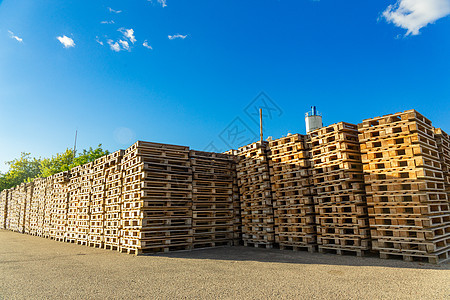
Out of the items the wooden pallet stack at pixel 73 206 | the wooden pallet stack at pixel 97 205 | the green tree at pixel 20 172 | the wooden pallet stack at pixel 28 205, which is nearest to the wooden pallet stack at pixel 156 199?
the wooden pallet stack at pixel 97 205

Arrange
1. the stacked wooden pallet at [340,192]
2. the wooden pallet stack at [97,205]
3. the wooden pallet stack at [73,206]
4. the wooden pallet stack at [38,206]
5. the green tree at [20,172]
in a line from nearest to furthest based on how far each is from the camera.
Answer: the stacked wooden pallet at [340,192], the wooden pallet stack at [97,205], the wooden pallet stack at [73,206], the wooden pallet stack at [38,206], the green tree at [20,172]

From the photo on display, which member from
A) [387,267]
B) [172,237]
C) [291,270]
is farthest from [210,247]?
[387,267]

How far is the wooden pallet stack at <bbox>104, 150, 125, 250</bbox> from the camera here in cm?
1095

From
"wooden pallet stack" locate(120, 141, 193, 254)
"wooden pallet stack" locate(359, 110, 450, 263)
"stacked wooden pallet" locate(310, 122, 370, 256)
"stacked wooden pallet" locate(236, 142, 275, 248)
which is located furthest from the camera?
"stacked wooden pallet" locate(236, 142, 275, 248)

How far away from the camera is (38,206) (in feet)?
63.5

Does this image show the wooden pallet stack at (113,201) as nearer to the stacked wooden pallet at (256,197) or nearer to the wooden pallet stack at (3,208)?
the stacked wooden pallet at (256,197)

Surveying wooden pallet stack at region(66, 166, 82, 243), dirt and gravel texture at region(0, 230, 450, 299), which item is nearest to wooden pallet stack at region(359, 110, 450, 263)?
dirt and gravel texture at region(0, 230, 450, 299)

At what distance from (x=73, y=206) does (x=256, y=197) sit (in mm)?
10037

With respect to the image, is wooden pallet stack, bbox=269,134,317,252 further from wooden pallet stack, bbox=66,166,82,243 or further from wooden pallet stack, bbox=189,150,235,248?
wooden pallet stack, bbox=66,166,82,243

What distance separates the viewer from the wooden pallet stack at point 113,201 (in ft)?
35.9

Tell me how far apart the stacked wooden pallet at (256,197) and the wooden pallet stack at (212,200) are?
1.98 ft

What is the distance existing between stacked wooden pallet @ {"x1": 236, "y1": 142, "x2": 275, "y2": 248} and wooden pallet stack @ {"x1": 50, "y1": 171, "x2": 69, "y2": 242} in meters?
10.3

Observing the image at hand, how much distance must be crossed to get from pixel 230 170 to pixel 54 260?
24.0ft

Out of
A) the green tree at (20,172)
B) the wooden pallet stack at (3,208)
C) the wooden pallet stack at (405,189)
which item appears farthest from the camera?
the green tree at (20,172)
